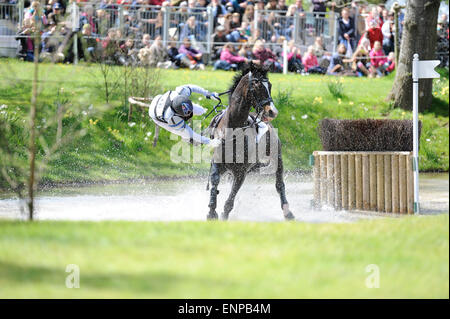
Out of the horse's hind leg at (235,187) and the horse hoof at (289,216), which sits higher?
the horse's hind leg at (235,187)

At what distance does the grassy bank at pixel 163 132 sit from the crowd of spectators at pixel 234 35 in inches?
26.0

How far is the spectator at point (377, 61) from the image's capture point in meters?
25.6

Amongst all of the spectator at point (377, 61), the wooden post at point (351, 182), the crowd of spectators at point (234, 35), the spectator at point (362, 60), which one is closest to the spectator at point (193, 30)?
the crowd of spectators at point (234, 35)

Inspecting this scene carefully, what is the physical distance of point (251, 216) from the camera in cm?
1374

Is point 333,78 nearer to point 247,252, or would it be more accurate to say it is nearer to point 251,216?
point 251,216

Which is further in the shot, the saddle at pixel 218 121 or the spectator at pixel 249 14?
the spectator at pixel 249 14

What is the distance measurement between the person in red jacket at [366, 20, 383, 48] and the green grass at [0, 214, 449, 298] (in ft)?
56.5

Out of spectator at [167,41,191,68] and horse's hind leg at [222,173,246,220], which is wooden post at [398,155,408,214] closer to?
horse's hind leg at [222,173,246,220]

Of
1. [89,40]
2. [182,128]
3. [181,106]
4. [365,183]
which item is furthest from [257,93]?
[89,40]

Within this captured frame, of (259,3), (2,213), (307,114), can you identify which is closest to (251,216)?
(2,213)

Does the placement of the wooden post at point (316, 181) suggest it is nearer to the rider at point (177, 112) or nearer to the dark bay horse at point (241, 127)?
the dark bay horse at point (241, 127)
